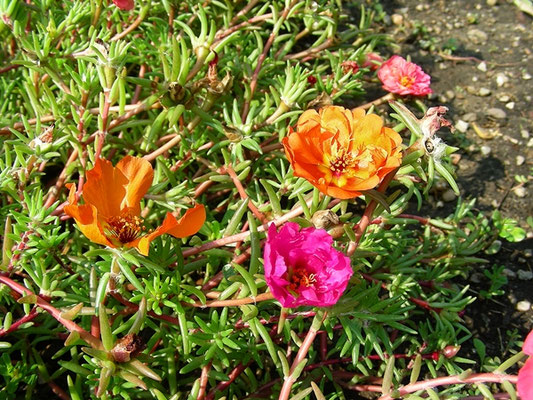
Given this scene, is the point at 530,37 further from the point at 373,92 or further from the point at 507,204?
the point at 507,204

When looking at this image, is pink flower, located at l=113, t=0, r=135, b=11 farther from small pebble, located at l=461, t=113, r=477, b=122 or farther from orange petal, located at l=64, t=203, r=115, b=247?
small pebble, located at l=461, t=113, r=477, b=122

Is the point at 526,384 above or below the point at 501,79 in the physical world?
above

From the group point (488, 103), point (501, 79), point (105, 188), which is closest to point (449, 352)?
point (105, 188)

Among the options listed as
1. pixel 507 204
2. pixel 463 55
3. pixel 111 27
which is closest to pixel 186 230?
pixel 111 27

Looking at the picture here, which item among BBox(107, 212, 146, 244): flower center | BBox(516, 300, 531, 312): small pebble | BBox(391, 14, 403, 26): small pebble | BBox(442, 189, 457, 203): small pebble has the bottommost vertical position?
BBox(516, 300, 531, 312): small pebble

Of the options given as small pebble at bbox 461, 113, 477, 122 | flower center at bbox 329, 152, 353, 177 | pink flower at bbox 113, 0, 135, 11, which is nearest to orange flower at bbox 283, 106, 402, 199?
flower center at bbox 329, 152, 353, 177

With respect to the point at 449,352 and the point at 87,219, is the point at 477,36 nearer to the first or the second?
the point at 449,352

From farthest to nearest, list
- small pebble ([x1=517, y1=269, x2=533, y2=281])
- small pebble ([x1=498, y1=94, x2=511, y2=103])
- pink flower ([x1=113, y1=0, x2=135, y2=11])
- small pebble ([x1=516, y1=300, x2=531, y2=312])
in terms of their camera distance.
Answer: small pebble ([x1=498, y1=94, x2=511, y2=103]) < small pebble ([x1=517, y1=269, x2=533, y2=281]) < small pebble ([x1=516, y1=300, x2=531, y2=312]) < pink flower ([x1=113, y1=0, x2=135, y2=11])
